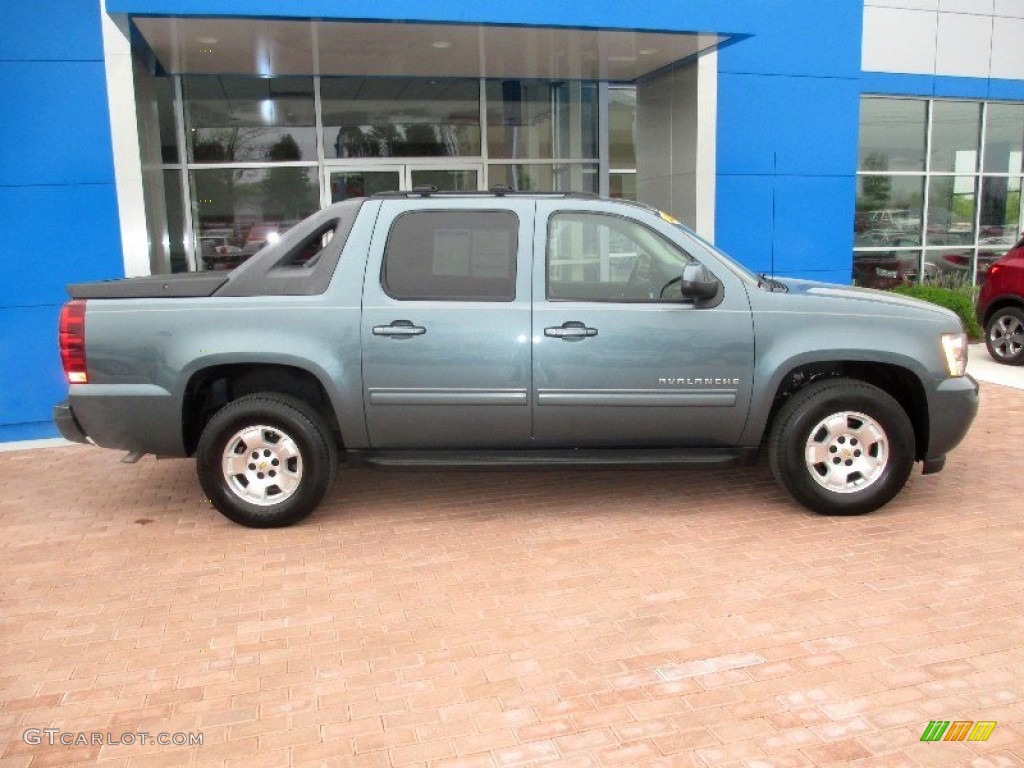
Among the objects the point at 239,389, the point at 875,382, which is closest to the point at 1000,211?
the point at 875,382

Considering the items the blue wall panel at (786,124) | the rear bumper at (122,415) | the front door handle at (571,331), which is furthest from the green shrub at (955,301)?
the rear bumper at (122,415)

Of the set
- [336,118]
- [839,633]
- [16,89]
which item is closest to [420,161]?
[336,118]

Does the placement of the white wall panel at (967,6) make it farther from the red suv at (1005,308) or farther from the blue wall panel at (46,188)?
the blue wall panel at (46,188)

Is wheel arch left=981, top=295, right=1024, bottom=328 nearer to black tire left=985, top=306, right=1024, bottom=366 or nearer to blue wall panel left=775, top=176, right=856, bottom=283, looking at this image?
black tire left=985, top=306, right=1024, bottom=366

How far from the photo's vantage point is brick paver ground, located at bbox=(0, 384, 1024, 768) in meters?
3.29

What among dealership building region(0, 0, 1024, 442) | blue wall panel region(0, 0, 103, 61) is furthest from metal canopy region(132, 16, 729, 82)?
blue wall panel region(0, 0, 103, 61)

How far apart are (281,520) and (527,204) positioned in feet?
8.23

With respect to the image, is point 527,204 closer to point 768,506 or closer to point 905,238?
point 768,506

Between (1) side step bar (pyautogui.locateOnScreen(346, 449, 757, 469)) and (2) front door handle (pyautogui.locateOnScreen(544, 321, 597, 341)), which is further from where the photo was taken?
(1) side step bar (pyautogui.locateOnScreen(346, 449, 757, 469))

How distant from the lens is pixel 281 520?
18.3ft

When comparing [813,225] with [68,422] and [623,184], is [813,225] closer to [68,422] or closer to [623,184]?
[623,184]

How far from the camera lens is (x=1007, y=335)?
11312mm

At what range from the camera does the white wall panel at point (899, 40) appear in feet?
46.9

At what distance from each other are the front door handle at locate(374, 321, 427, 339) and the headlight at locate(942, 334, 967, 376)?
3.23m
